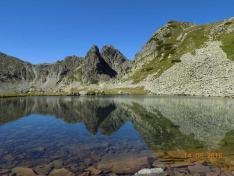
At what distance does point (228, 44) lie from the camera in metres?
134

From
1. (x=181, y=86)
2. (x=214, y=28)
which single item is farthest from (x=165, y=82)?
(x=214, y=28)

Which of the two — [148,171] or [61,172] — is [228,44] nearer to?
[148,171]

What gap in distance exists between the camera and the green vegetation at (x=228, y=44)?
120606 mm

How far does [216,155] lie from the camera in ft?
78.2

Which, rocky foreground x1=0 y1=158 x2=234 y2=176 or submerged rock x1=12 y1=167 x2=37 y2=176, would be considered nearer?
rocky foreground x1=0 y1=158 x2=234 y2=176

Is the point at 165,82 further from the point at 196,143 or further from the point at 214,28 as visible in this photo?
the point at 196,143

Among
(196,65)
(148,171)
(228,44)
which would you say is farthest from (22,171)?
(228,44)

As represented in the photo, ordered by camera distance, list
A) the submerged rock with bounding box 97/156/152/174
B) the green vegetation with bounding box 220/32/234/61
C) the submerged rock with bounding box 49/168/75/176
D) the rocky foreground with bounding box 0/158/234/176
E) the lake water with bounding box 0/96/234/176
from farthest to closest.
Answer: the green vegetation with bounding box 220/32/234/61
the lake water with bounding box 0/96/234/176
the submerged rock with bounding box 97/156/152/174
the submerged rock with bounding box 49/168/75/176
the rocky foreground with bounding box 0/158/234/176

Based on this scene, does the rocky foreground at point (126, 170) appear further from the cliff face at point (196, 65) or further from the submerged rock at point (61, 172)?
the cliff face at point (196, 65)

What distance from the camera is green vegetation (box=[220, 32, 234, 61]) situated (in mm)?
120606

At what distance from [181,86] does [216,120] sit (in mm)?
79655
